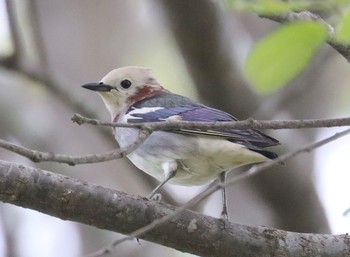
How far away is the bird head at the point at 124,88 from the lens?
4.34 metres

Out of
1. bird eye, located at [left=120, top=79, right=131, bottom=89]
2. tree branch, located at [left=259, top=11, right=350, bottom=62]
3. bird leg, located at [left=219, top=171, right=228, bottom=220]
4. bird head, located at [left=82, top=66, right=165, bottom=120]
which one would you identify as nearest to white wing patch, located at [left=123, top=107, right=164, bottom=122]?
bird head, located at [left=82, top=66, right=165, bottom=120]

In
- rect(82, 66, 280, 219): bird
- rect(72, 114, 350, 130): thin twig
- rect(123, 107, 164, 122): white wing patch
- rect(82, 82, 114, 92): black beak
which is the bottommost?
rect(72, 114, 350, 130): thin twig

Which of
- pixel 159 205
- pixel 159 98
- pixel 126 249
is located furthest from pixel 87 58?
pixel 159 205

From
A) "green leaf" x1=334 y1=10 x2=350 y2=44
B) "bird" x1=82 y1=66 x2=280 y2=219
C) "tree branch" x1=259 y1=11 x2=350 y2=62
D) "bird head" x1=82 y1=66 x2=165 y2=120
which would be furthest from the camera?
"bird head" x1=82 y1=66 x2=165 y2=120

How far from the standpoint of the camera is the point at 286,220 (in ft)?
15.1

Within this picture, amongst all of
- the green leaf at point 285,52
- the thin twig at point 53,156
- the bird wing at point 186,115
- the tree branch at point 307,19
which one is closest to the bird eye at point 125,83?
the bird wing at point 186,115

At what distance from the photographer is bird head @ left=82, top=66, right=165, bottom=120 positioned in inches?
171

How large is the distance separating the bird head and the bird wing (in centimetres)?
11

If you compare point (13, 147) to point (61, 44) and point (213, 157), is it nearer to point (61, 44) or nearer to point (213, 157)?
point (213, 157)

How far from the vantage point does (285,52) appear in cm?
139

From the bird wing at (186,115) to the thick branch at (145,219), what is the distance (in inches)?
26.6

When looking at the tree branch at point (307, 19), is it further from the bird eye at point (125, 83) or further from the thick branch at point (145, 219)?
the bird eye at point (125, 83)

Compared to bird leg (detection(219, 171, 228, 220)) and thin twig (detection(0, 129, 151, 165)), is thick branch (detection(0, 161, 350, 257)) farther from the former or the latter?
thin twig (detection(0, 129, 151, 165))

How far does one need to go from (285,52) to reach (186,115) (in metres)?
2.57
